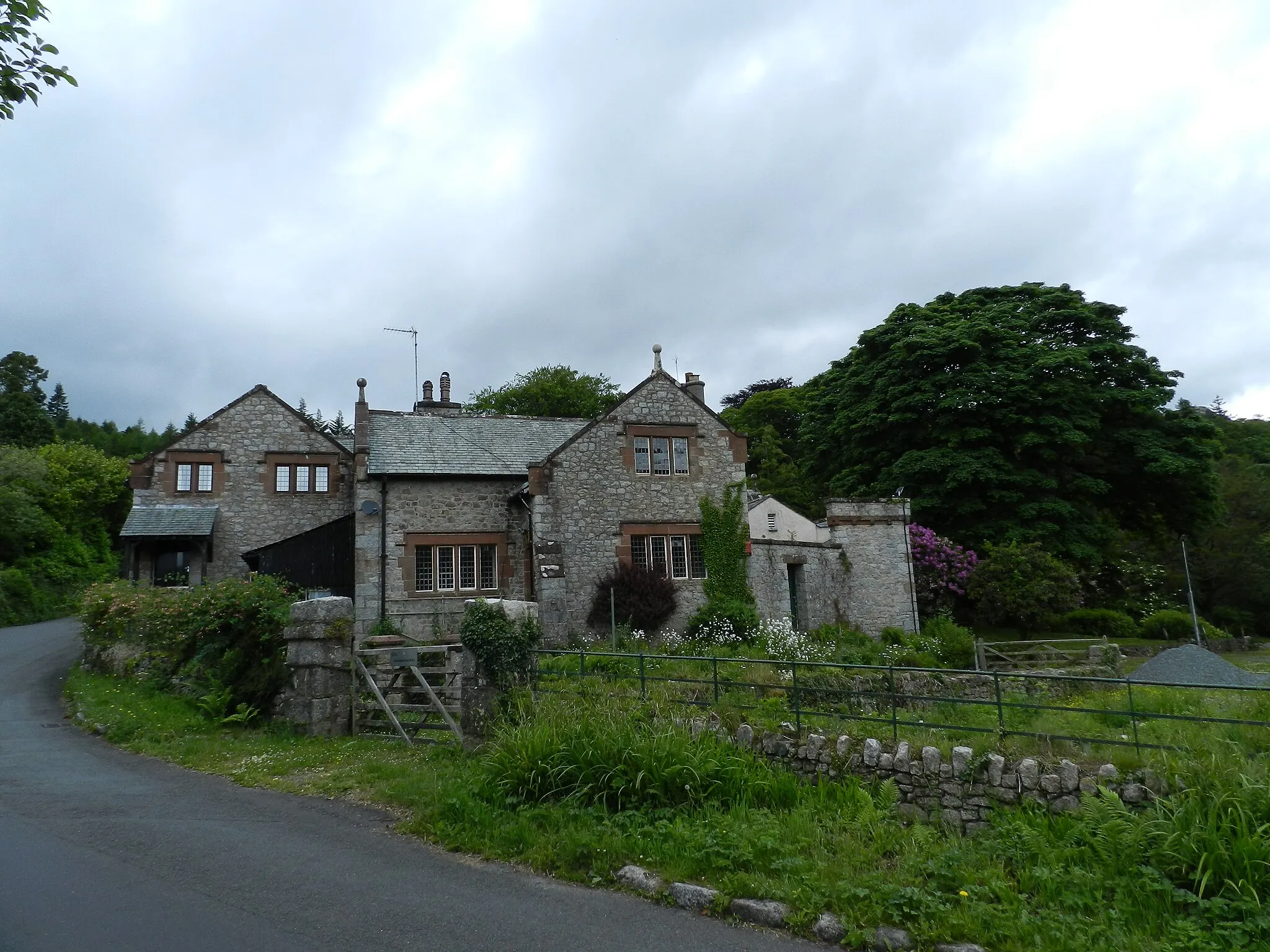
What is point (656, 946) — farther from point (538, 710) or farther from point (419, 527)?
point (419, 527)

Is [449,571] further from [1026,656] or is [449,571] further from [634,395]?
[1026,656]

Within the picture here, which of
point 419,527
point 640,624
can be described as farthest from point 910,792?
point 419,527

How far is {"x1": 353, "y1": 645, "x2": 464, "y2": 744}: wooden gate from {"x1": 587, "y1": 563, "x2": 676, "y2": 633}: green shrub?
32.1ft

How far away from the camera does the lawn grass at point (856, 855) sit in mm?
5930

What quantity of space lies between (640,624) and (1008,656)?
10.2 meters

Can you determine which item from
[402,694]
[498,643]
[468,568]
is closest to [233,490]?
[468,568]

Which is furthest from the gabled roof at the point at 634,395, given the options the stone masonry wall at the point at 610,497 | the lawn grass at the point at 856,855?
the lawn grass at the point at 856,855

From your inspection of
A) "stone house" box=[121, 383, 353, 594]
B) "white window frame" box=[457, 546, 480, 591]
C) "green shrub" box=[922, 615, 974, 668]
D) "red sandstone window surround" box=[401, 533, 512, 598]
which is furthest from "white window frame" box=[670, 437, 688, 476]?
"stone house" box=[121, 383, 353, 594]

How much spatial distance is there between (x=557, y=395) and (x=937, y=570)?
30.3 meters

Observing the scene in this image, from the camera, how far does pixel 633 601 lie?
925 inches

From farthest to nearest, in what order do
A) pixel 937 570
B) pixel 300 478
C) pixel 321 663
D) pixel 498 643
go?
pixel 300 478 < pixel 937 570 < pixel 321 663 < pixel 498 643

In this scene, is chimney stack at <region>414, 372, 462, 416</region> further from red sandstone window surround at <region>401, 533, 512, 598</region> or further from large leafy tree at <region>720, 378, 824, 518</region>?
large leafy tree at <region>720, 378, 824, 518</region>

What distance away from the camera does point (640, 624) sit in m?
23.6

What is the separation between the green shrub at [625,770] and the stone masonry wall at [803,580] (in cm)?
1621
